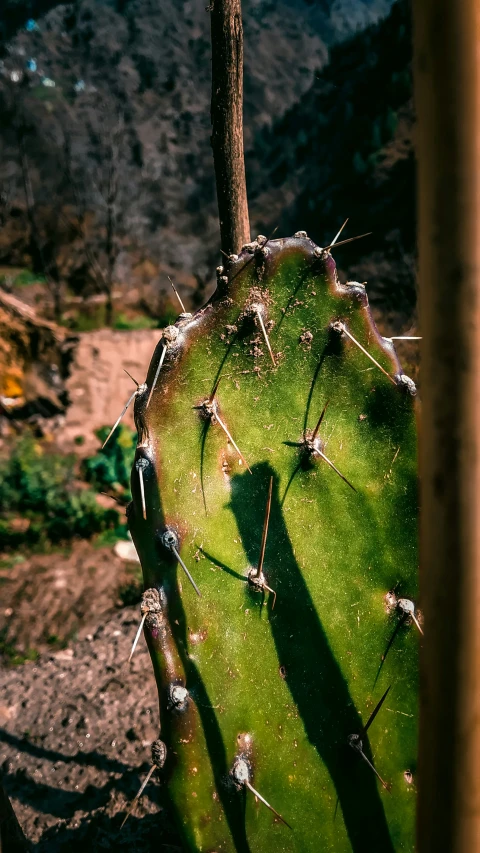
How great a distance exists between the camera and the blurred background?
3787mm

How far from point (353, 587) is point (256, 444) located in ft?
1.09

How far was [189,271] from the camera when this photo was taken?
9.55m

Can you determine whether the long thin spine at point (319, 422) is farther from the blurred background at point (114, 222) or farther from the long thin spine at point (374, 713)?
the blurred background at point (114, 222)

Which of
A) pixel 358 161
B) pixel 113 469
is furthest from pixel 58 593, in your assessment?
pixel 358 161

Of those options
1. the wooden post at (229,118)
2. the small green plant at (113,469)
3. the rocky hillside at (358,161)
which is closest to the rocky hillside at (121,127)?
the rocky hillside at (358,161)

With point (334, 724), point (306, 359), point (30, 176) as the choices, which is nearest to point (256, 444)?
point (306, 359)

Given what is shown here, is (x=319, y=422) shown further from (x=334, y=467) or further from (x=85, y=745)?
(x=85, y=745)

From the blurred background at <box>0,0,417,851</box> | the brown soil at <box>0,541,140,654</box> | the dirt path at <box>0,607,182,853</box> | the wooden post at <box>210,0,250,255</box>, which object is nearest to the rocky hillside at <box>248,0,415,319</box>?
the blurred background at <box>0,0,417,851</box>

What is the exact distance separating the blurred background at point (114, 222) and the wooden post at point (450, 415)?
8.01 ft

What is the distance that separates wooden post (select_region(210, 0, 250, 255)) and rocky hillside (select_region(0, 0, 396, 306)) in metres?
7.90

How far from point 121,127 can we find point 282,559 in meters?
9.74

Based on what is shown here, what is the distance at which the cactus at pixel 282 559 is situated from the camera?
1.11 m

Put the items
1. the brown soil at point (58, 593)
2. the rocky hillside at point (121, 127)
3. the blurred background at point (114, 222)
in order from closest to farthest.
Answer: the brown soil at point (58, 593)
the blurred background at point (114, 222)
the rocky hillside at point (121, 127)

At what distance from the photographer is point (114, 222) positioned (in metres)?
9.45
